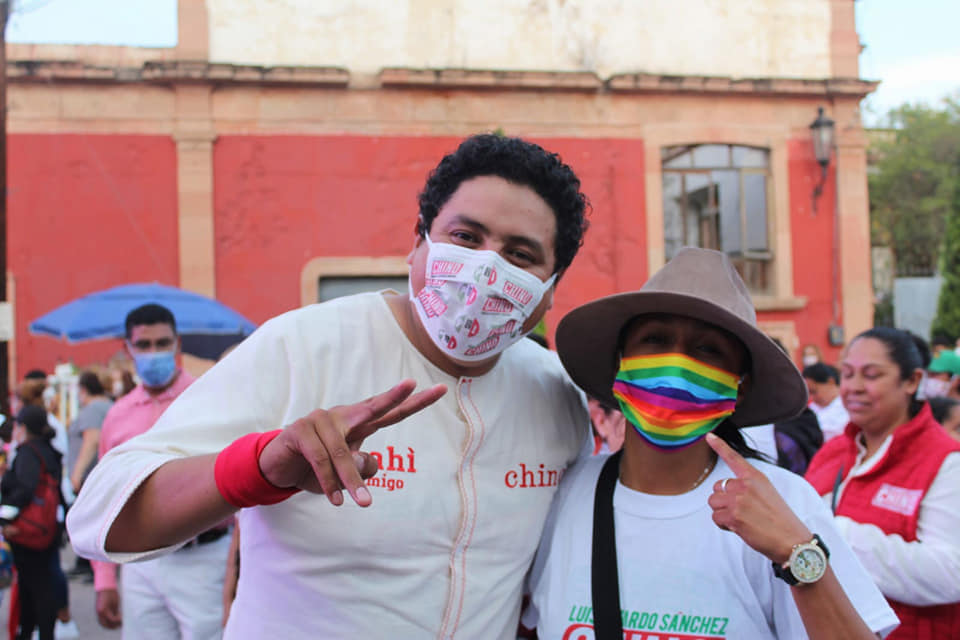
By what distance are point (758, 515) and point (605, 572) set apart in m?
0.42

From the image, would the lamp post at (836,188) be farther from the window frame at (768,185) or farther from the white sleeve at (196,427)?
the white sleeve at (196,427)

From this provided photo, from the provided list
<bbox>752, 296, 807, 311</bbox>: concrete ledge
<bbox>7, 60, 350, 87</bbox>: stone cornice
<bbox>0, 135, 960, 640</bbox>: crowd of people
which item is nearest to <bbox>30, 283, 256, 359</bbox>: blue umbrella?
<bbox>7, 60, 350, 87</bbox>: stone cornice

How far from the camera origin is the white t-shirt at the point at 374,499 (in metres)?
1.78

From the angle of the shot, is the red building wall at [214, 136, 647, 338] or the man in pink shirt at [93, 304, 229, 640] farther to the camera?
the red building wall at [214, 136, 647, 338]

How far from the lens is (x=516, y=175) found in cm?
206

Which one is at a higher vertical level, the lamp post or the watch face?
the lamp post

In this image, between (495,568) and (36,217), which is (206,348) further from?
(495,568)

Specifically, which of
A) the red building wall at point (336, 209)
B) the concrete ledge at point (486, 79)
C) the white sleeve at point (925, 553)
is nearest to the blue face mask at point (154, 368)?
the white sleeve at point (925, 553)

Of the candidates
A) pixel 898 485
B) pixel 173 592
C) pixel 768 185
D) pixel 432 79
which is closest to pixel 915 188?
pixel 768 185

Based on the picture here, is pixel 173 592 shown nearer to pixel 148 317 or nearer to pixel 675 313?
pixel 148 317

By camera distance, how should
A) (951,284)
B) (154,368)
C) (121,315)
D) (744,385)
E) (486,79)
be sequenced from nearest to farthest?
(744,385), (154,368), (121,315), (486,79), (951,284)

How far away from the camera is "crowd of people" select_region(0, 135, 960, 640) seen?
161 cm

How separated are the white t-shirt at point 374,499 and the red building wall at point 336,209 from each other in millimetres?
10129

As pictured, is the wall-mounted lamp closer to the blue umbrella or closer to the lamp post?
the lamp post
